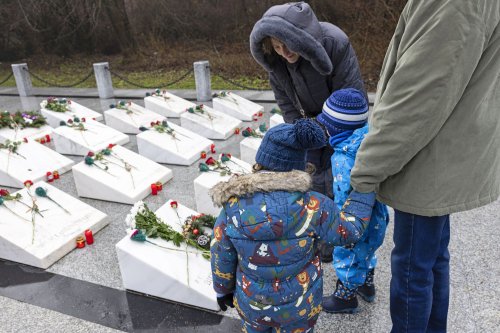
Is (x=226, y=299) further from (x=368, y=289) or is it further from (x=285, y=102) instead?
(x=285, y=102)

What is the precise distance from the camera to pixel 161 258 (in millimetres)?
2662

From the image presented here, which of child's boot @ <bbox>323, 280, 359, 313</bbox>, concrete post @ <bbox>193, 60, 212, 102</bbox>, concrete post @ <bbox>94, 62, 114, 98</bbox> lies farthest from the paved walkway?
concrete post @ <bbox>94, 62, 114, 98</bbox>

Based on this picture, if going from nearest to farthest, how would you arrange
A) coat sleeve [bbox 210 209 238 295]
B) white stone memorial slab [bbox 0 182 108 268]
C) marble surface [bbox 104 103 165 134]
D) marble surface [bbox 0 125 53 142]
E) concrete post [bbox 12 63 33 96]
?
coat sleeve [bbox 210 209 238 295], white stone memorial slab [bbox 0 182 108 268], marble surface [bbox 0 125 53 142], marble surface [bbox 104 103 165 134], concrete post [bbox 12 63 33 96]

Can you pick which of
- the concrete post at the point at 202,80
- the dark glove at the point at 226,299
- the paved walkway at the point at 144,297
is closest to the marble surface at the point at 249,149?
the paved walkway at the point at 144,297

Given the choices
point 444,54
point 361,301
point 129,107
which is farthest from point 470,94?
point 129,107

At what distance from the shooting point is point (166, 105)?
7031 millimetres

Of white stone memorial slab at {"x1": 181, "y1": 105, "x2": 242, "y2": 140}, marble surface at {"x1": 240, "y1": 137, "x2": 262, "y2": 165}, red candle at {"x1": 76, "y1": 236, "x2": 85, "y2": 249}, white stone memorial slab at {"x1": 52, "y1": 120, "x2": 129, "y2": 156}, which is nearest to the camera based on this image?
red candle at {"x1": 76, "y1": 236, "x2": 85, "y2": 249}

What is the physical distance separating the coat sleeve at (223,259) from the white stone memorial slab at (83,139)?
161 inches

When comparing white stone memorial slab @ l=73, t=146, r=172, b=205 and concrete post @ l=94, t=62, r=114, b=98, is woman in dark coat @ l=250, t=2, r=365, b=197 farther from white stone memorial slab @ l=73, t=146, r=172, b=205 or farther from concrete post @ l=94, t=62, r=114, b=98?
concrete post @ l=94, t=62, r=114, b=98

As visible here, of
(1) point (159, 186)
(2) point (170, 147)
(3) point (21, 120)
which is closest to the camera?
(1) point (159, 186)

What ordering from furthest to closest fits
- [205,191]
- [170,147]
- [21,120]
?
[21,120]
[170,147]
[205,191]

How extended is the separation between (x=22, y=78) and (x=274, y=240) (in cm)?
1014

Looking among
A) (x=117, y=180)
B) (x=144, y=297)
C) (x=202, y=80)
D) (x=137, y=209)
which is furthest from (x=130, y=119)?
(x=144, y=297)

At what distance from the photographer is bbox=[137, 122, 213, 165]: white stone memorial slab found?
5027 millimetres
